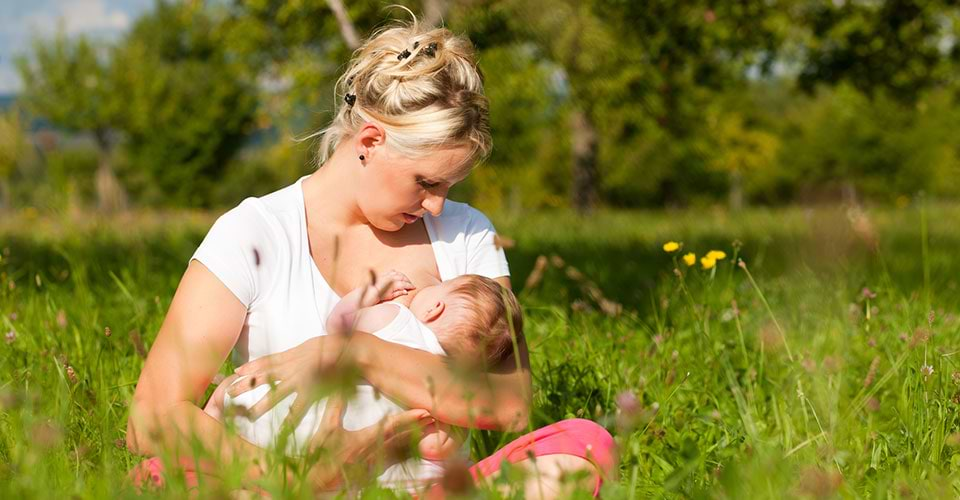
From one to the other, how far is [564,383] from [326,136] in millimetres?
1122

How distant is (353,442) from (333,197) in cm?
93

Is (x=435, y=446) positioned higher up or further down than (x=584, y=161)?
higher up

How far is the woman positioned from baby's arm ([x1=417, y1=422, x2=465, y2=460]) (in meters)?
0.08

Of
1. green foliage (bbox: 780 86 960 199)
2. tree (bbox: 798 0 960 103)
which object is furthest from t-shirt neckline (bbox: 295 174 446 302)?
green foliage (bbox: 780 86 960 199)

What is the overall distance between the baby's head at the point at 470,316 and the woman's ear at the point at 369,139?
415mm

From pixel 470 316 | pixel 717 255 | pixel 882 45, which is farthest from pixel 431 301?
pixel 882 45

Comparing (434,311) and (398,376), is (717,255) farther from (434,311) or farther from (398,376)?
(398,376)

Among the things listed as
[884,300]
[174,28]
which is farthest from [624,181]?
[884,300]

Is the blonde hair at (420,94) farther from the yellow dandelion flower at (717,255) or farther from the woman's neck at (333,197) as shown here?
the yellow dandelion flower at (717,255)

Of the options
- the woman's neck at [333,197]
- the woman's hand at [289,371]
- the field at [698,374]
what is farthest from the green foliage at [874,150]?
the woman's hand at [289,371]

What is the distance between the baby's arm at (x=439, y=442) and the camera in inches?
84.0

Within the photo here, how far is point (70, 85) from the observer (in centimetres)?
4381

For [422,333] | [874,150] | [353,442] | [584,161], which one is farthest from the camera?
[874,150]

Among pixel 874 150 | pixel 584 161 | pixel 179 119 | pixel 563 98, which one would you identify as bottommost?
pixel 874 150
